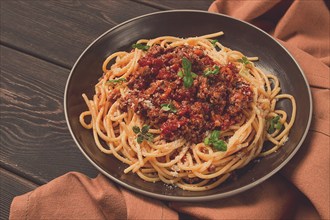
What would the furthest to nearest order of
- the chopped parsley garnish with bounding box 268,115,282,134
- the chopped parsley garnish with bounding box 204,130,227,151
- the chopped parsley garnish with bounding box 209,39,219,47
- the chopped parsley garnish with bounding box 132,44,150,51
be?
the chopped parsley garnish with bounding box 209,39,219,47 → the chopped parsley garnish with bounding box 132,44,150,51 → the chopped parsley garnish with bounding box 268,115,282,134 → the chopped parsley garnish with bounding box 204,130,227,151

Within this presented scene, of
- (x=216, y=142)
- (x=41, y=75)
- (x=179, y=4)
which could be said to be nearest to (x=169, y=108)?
(x=216, y=142)

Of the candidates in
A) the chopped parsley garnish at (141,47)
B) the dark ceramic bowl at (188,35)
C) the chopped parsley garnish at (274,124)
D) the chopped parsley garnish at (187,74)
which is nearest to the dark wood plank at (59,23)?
the dark ceramic bowl at (188,35)

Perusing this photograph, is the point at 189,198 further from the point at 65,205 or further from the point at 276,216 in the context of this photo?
the point at 65,205

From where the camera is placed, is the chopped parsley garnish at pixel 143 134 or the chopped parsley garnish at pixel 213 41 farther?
the chopped parsley garnish at pixel 213 41

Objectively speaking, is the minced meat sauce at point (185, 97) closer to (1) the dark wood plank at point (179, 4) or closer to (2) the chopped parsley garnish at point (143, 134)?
(2) the chopped parsley garnish at point (143, 134)

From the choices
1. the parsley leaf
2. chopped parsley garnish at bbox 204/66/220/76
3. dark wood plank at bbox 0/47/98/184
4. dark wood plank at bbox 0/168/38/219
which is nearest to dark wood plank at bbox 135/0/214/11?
dark wood plank at bbox 0/47/98/184

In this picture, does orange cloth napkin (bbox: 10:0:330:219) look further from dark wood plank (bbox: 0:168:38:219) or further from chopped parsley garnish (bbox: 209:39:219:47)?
chopped parsley garnish (bbox: 209:39:219:47)

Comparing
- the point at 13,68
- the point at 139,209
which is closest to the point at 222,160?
the point at 139,209

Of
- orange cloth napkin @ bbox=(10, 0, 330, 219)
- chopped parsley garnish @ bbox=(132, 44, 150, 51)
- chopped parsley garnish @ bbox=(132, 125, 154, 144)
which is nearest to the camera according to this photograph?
orange cloth napkin @ bbox=(10, 0, 330, 219)
